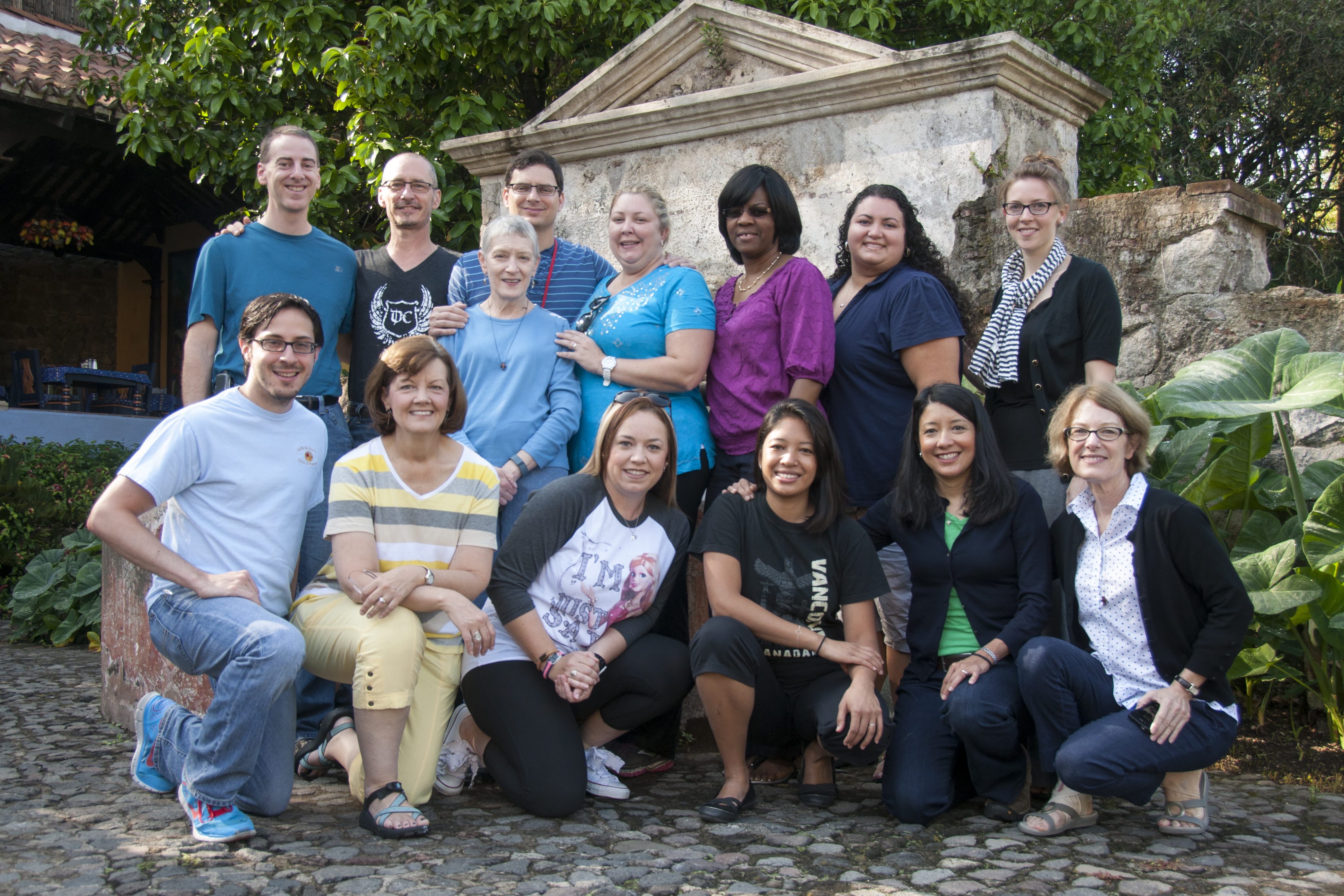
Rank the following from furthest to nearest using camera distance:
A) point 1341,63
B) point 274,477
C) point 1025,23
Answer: point 1341,63 < point 1025,23 < point 274,477

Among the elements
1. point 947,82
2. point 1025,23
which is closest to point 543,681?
point 947,82

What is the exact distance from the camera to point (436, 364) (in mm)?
3092

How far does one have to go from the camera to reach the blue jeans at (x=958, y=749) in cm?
290

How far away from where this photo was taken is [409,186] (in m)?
3.80

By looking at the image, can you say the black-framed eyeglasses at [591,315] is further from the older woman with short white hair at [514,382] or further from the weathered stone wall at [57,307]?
the weathered stone wall at [57,307]

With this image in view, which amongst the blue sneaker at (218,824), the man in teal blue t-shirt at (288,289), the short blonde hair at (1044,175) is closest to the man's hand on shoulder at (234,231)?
the man in teal blue t-shirt at (288,289)

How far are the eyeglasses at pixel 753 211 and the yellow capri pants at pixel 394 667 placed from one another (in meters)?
1.60

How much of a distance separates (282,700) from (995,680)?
1.96 meters

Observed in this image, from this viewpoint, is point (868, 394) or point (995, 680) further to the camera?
point (868, 394)

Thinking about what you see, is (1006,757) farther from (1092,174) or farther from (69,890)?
(1092,174)

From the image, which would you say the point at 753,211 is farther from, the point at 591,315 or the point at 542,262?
the point at 542,262

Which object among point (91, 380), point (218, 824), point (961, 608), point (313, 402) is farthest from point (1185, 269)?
point (91, 380)

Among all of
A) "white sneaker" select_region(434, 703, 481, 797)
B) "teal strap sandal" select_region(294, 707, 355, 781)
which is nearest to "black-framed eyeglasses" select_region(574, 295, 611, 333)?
"white sneaker" select_region(434, 703, 481, 797)

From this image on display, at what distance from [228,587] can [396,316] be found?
131 centimetres
